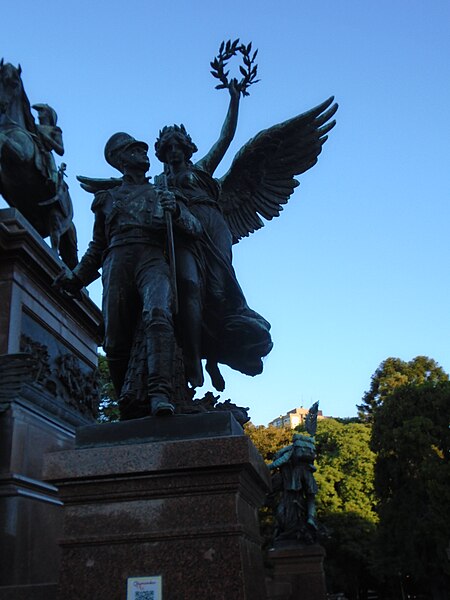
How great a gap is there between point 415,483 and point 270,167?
27.2 meters

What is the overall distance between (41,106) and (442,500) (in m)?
24.3

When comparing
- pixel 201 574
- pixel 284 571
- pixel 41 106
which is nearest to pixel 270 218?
pixel 201 574

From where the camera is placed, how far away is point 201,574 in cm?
358

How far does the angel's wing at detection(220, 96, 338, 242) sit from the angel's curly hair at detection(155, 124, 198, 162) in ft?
4.07

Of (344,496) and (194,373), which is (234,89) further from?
(344,496)

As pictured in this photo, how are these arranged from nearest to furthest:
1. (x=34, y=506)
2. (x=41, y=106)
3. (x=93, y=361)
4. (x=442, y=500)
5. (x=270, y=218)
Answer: (x=34, y=506) → (x=270, y=218) → (x=93, y=361) → (x=41, y=106) → (x=442, y=500)

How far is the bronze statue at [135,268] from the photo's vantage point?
4344 millimetres

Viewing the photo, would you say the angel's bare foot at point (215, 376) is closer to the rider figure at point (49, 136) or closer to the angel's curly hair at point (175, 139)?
the angel's curly hair at point (175, 139)

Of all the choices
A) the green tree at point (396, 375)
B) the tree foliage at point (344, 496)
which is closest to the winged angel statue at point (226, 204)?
the tree foliage at point (344, 496)

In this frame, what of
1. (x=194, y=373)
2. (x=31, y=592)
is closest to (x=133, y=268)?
(x=194, y=373)

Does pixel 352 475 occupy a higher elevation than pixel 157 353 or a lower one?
higher

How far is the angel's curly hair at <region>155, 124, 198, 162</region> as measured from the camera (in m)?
5.70

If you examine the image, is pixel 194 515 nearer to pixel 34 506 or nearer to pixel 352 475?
pixel 34 506

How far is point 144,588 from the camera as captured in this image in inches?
141
